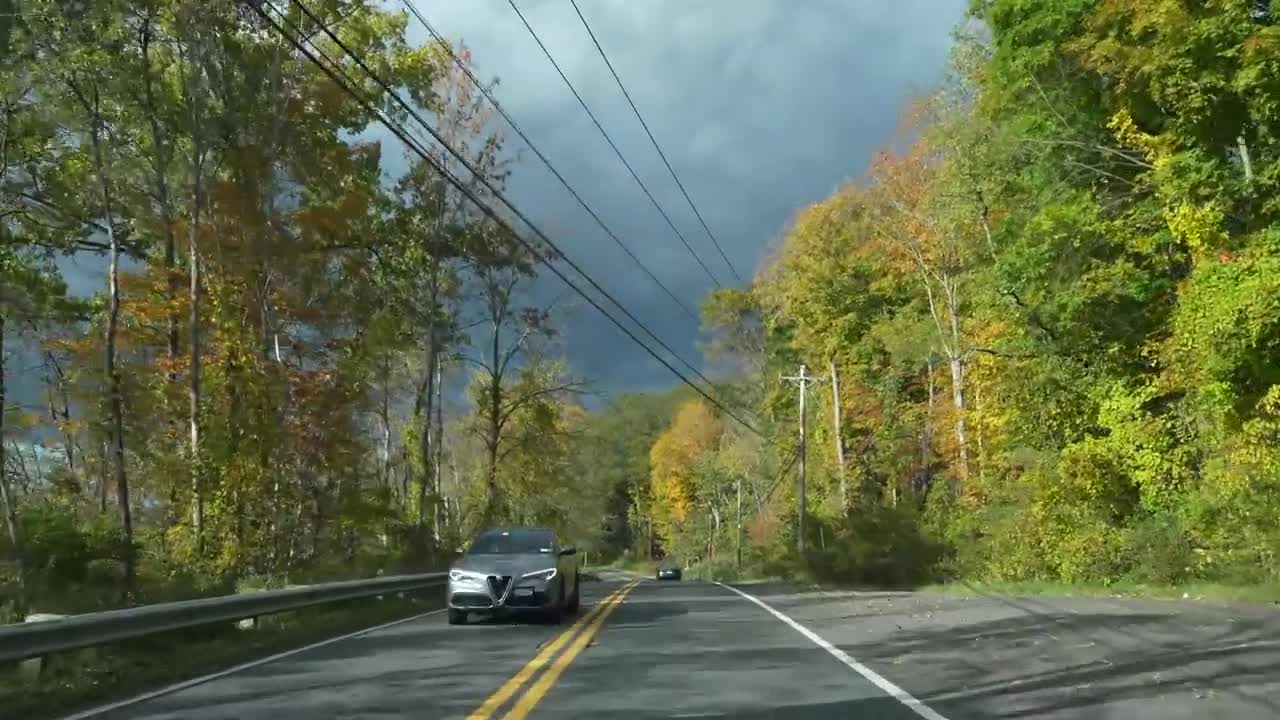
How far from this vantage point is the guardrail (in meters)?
9.60

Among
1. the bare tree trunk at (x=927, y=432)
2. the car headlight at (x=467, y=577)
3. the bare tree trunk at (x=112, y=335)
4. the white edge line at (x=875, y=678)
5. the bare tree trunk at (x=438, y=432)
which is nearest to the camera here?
the white edge line at (x=875, y=678)

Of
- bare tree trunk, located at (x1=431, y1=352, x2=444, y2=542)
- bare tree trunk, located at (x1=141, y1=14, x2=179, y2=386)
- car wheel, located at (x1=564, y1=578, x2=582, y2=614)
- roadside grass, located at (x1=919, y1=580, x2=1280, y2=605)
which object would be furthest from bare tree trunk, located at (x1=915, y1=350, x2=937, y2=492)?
bare tree trunk, located at (x1=141, y1=14, x2=179, y2=386)

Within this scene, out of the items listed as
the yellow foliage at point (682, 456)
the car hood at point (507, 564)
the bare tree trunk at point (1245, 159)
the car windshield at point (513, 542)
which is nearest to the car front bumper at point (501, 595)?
the car hood at point (507, 564)

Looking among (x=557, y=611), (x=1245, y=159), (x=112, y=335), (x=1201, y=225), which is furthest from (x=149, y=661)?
(x=1245, y=159)

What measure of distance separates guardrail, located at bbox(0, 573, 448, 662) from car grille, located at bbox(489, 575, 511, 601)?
2.76 metres

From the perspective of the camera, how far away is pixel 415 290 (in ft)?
123

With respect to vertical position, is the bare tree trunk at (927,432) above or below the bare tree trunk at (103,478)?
above

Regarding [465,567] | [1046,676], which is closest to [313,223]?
[465,567]

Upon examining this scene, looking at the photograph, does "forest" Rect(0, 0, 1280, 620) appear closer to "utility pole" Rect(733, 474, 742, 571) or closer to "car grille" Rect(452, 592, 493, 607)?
"car grille" Rect(452, 592, 493, 607)

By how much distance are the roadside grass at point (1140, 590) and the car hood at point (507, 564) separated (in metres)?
10.6

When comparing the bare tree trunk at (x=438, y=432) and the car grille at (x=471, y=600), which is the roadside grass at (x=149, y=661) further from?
the bare tree trunk at (x=438, y=432)

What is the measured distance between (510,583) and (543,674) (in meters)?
6.14

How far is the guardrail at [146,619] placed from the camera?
960 centimetres

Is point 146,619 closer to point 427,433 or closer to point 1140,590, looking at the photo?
point 1140,590
